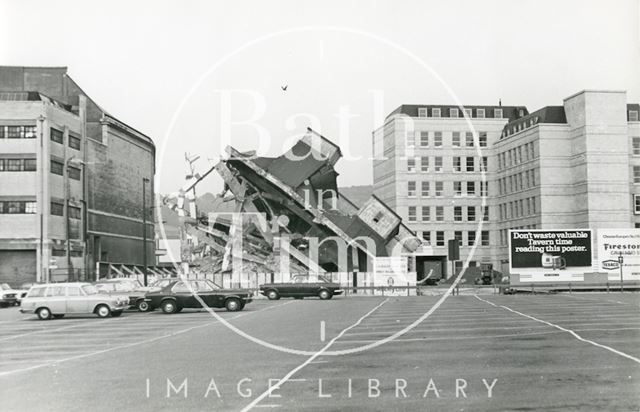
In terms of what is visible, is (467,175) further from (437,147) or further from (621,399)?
(621,399)

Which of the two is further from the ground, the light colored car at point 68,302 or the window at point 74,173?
the window at point 74,173

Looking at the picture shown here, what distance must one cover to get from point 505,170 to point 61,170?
160 feet

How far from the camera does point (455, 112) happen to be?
340 feet

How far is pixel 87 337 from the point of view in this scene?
23.6 meters

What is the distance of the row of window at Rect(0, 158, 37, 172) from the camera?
68.3 meters

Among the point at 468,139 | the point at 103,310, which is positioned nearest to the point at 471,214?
the point at 468,139

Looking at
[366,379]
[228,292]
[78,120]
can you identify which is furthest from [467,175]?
[366,379]

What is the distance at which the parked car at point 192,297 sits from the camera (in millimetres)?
35031

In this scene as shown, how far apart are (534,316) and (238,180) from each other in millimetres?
37959

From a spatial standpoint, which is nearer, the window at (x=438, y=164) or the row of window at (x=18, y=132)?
the row of window at (x=18, y=132)

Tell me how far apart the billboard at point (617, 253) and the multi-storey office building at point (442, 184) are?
36.7m

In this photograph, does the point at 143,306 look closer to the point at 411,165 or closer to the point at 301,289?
the point at 301,289

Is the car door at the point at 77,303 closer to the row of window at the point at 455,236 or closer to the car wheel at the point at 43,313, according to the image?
the car wheel at the point at 43,313

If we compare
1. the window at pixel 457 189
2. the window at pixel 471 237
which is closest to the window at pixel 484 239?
the window at pixel 471 237
